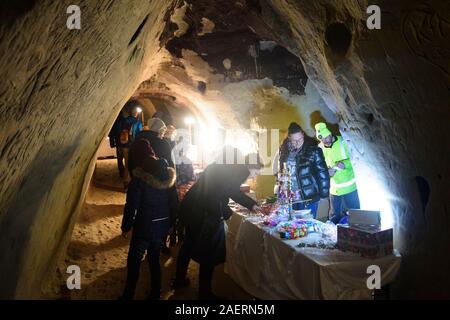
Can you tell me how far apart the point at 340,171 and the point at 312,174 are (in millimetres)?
710

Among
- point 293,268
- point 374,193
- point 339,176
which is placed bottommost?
point 293,268

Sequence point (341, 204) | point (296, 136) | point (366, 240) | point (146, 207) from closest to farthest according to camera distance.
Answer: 1. point (366, 240)
2. point (146, 207)
3. point (296, 136)
4. point (341, 204)

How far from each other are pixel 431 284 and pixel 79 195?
5.28 metres

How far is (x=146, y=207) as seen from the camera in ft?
13.7

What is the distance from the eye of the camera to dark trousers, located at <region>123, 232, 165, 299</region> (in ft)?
13.7

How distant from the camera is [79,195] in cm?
627

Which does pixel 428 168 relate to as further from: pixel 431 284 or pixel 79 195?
pixel 79 195

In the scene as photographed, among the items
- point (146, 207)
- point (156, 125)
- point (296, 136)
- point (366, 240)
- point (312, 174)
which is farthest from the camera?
point (296, 136)

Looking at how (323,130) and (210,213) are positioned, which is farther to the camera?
(323,130)

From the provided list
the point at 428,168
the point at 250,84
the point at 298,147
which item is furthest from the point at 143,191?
the point at 250,84

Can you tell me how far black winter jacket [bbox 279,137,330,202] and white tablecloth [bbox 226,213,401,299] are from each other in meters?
1.02

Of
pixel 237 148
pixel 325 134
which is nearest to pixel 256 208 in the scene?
pixel 237 148

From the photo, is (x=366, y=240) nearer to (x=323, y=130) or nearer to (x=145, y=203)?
(x=145, y=203)

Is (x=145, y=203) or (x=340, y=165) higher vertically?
(x=340, y=165)
